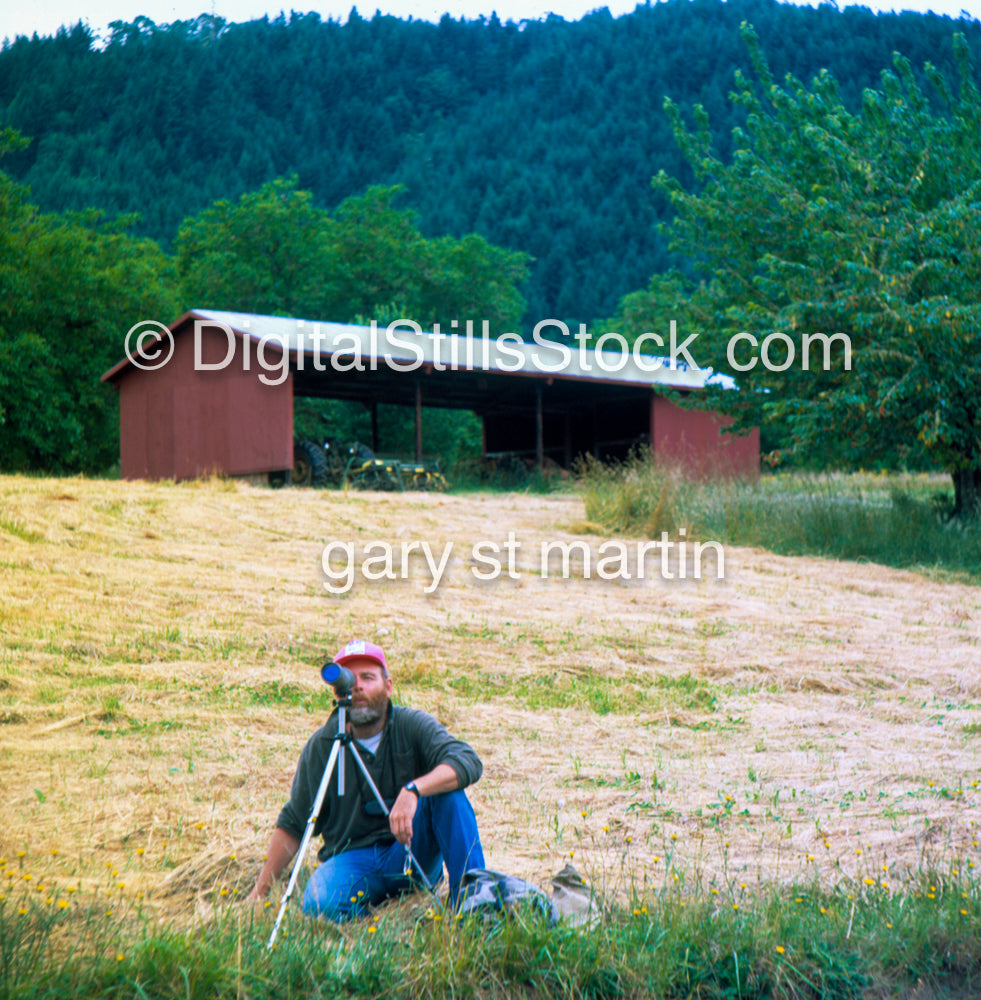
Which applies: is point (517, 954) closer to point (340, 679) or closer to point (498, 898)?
point (498, 898)

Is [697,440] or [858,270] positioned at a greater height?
[858,270]

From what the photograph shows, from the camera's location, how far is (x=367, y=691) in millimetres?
4473

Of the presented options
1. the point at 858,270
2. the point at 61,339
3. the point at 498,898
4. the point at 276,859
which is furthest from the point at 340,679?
the point at 61,339

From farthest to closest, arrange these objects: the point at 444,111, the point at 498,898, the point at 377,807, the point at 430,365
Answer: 1. the point at 444,111
2. the point at 430,365
3. the point at 377,807
4. the point at 498,898

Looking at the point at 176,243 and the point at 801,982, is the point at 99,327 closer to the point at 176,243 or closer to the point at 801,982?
the point at 176,243

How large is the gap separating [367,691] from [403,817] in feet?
1.82

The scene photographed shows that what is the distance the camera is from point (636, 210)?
9138 centimetres

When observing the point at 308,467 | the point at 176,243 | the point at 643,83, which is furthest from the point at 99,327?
the point at 643,83

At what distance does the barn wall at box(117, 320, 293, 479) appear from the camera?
22000mm

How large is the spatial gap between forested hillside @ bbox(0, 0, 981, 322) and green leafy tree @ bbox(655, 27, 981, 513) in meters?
54.2

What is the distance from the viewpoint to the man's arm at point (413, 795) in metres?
4.14

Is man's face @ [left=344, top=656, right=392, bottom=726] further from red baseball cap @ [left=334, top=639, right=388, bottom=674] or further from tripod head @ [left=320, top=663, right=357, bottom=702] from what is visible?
tripod head @ [left=320, top=663, right=357, bottom=702]

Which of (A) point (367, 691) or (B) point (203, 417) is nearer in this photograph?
(A) point (367, 691)

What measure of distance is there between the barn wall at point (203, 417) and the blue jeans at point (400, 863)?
1747 centimetres
